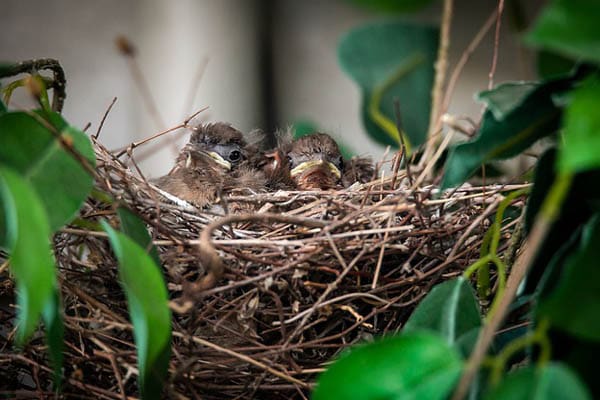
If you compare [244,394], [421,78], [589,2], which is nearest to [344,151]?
[421,78]

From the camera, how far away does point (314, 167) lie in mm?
1856

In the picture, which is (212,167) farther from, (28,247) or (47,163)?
(28,247)

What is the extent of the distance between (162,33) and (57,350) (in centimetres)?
182

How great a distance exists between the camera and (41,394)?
123 cm

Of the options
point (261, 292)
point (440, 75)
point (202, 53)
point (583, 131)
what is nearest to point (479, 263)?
point (261, 292)

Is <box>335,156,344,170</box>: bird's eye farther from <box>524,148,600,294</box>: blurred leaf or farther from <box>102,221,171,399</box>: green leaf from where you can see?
<box>102,221,171,399</box>: green leaf

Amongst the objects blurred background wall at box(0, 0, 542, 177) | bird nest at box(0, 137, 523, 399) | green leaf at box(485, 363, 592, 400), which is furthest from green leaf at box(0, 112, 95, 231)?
blurred background wall at box(0, 0, 542, 177)

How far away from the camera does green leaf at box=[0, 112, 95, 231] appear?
35.2 inches

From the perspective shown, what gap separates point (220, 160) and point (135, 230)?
0.82 meters

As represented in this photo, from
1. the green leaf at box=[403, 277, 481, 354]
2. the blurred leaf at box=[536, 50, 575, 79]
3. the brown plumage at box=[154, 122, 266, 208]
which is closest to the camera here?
the green leaf at box=[403, 277, 481, 354]

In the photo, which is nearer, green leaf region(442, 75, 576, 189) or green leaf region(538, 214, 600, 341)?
green leaf region(538, 214, 600, 341)

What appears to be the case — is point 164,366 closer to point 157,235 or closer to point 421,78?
point 157,235

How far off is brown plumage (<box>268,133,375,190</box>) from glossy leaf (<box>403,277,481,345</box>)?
2.77ft

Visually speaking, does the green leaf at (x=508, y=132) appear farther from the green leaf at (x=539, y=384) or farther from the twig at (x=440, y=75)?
the twig at (x=440, y=75)
